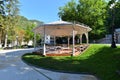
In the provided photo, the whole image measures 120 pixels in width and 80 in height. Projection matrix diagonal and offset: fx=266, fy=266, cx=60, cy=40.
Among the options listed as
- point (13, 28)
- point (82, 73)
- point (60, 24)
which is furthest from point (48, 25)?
point (13, 28)

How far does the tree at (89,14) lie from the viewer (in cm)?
5291

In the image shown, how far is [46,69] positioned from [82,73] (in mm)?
3113

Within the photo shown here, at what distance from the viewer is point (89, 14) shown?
52.9 metres

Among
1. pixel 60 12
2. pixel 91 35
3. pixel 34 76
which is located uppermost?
pixel 60 12

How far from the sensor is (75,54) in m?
25.1

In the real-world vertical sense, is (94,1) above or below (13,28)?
above

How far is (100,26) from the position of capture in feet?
178

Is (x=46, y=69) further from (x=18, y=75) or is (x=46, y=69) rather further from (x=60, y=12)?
(x=60, y=12)

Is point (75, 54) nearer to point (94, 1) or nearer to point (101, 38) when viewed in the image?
point (94, 1)

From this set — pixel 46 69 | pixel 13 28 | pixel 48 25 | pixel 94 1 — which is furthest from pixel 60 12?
pixel 46 69

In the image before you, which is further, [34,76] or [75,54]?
[75,54]

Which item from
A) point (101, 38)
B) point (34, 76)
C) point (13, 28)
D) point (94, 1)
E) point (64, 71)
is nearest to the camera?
point (34, 76)

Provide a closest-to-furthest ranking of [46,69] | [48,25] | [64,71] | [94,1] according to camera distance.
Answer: [64,71], [46,69], [48,25], [94,1]

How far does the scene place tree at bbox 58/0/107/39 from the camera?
174ft
